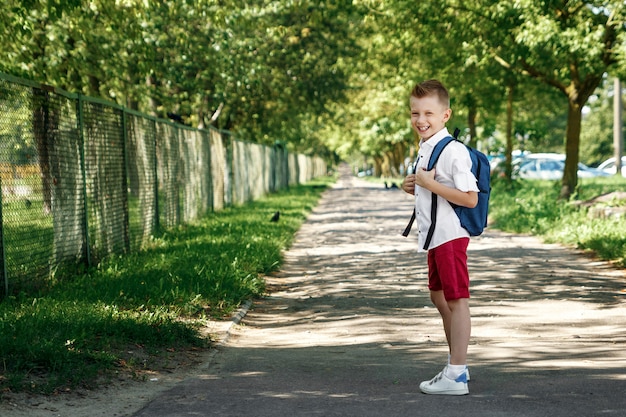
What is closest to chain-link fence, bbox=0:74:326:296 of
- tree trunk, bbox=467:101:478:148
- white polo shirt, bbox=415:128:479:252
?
white polo shirt, bbox=415:128:479:252

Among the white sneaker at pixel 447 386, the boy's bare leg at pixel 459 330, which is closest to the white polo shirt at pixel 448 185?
the boy's bare leg at pixel 459 330

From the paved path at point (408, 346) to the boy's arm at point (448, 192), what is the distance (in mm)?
1076

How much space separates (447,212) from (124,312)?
332 centimetres

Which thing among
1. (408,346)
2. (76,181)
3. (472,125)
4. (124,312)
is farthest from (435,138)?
(472,125)

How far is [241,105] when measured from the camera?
3700cm

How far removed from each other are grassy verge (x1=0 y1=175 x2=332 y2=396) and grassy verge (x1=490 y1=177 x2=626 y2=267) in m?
4.38

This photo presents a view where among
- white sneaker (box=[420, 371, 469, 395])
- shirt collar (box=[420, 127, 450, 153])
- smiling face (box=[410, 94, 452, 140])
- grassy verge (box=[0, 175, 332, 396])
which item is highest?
smiling face (box=[410, 94, 452, 140])

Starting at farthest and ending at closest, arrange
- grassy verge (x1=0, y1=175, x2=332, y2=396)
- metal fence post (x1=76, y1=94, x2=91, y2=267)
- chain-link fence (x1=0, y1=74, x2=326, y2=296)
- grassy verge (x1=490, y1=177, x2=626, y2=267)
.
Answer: grassy verge (x1=490, y1=177, x2=626, y2=267) → metal fence post (x1=76, y1=94, x2=91, y2=267) → chain-link fence (x1=0, y1=74, x2=326, y2=296) → grassy verge (x1=0, y1=175, x2=332, y2=396)

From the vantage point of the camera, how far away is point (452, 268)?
5203 mm

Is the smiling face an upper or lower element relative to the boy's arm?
upper

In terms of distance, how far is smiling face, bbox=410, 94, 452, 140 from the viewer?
Answer: 5.25 meters

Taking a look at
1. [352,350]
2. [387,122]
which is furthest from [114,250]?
[387,122]

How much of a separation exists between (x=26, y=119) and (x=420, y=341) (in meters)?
4.35

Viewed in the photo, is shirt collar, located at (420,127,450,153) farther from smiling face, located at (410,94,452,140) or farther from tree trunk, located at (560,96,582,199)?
tree trunk, located at (560,96,582,199)
